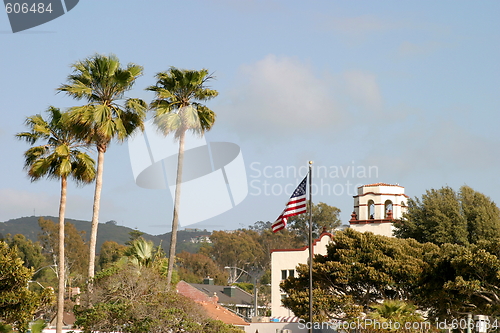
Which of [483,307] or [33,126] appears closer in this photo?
[33,126]

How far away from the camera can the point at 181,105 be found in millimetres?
31969

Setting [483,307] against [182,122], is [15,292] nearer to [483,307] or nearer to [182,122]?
[182,122]

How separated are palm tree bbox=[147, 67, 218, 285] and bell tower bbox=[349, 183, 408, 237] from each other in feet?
118

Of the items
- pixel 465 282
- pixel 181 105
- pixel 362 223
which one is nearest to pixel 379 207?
pixel 362 223

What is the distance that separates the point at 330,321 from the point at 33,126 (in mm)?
22044

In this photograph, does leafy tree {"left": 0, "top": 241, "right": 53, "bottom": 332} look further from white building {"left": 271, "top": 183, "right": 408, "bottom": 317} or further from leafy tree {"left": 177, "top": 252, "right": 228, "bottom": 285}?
leafy tree {"left": 177, "top": 252, "right": 228, "bottom": 285}

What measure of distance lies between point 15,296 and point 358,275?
21402 mm

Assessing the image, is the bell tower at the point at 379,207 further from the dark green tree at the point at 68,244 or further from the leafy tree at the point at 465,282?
the dark green tree at the point at 68,244

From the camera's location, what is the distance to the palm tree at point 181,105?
31.2 m

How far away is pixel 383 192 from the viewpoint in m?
64.4

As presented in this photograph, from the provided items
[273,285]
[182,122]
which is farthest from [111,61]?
[273,285]

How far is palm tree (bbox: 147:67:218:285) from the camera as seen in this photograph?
31.2 m

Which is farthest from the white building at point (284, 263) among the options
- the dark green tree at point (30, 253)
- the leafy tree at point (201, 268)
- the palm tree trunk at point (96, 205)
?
the dark green tree at point (30, 253)

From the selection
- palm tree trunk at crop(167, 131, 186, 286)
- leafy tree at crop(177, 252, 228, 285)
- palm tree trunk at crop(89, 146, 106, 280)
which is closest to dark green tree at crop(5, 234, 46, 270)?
leafy tree at crop(177, 252, 228, 285)
